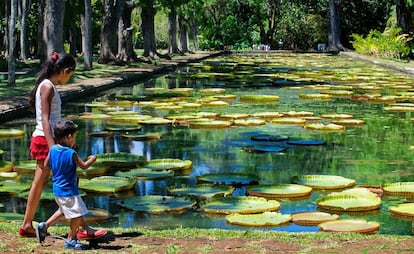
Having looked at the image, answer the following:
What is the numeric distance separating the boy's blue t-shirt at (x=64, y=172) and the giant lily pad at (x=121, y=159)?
431cm

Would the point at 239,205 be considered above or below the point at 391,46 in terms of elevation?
below

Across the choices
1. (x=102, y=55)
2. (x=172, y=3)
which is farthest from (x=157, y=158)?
(x=172, y=3)

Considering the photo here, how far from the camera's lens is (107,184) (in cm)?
890

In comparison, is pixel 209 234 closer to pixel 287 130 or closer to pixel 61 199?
pixel 61 199

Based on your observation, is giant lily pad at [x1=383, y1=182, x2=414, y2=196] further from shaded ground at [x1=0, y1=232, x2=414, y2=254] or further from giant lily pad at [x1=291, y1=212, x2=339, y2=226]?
Answer: shaded ground at [x1=0, y1=232, x2=414, y2=254]

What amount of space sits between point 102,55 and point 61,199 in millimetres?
28983

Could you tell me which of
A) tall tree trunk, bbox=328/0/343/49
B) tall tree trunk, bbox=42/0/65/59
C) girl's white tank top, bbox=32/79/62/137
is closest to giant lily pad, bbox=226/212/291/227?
girl's white tank top, bbox=32/79/62/137

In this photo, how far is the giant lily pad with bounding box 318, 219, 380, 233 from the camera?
6797 mm

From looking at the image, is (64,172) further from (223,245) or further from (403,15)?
(403,15)

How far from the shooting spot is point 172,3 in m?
41.6

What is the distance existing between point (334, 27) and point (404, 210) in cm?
5288

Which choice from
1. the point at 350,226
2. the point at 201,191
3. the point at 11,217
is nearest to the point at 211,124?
the point at 201,191

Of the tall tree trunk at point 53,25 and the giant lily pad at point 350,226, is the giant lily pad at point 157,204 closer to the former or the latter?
the giant lily pad at point 350,226

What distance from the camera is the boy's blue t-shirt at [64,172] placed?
593 centimetres
